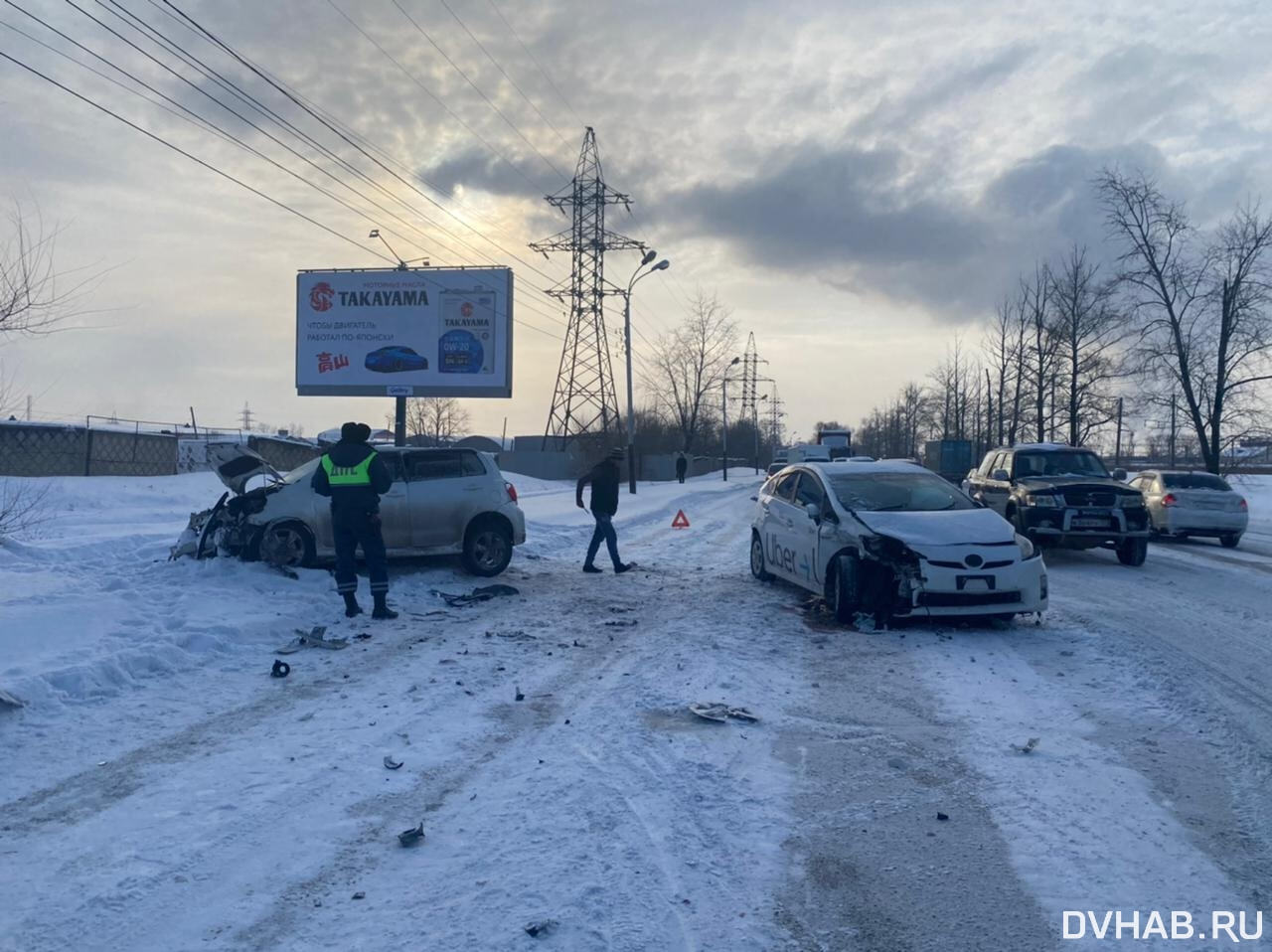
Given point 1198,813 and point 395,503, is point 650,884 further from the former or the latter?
point 395,503

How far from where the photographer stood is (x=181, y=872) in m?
3.90

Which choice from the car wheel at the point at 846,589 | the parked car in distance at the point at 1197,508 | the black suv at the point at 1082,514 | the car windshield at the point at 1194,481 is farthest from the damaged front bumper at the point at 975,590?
the car windshield at the point at 1194,481

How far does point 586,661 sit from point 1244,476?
58.4m

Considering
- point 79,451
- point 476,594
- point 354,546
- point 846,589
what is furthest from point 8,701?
point 79,451

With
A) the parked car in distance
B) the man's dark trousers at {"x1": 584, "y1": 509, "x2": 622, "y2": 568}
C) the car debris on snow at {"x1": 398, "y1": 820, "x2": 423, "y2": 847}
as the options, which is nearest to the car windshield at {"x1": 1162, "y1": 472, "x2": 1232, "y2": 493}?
the parked car in distance

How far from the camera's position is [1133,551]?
15.3m

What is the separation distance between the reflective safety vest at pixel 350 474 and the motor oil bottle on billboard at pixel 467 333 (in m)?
20.4

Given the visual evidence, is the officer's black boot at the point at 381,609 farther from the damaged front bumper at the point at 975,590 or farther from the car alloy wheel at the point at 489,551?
the damaged front bumper at the point at 975,590

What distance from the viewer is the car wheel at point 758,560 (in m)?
12.4

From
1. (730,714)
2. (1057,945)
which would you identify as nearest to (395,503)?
(730,714)

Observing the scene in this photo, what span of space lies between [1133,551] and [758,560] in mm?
6823

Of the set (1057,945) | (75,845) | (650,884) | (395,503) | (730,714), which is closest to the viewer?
(1057,945)

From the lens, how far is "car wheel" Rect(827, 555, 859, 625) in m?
9.26

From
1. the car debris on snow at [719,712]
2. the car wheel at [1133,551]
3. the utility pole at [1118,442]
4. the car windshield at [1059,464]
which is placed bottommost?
the car debris on snow at [719,712]
